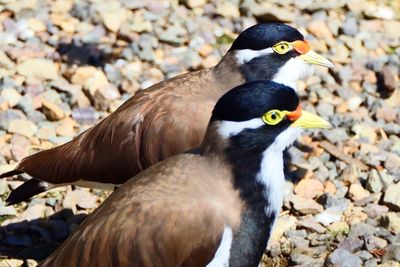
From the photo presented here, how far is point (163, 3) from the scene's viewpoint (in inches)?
324

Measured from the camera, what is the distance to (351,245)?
5957 mm

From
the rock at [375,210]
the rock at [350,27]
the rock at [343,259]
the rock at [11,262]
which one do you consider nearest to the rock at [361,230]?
the rock at [375,210]

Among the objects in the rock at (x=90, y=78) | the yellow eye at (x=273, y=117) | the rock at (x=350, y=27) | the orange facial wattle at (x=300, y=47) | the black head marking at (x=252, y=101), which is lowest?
the rock at (x=350, y=27)

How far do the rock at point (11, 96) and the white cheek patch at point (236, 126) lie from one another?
102 inches

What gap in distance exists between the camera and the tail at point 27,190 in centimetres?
594

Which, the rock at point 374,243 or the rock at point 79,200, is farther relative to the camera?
the rock at point 79,200

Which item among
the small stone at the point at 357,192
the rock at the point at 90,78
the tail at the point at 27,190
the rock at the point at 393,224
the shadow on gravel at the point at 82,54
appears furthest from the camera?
the shadow on gravel at the point at 82,54

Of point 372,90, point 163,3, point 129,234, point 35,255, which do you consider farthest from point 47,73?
point 129,234

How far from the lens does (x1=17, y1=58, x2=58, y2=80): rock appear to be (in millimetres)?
7410

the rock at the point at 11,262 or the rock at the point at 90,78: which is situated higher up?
the rock at the point at 90,78

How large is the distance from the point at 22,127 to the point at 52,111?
0.24m

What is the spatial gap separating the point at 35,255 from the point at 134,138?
3.14ft

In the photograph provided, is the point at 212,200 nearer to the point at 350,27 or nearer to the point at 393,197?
the point at 393,197

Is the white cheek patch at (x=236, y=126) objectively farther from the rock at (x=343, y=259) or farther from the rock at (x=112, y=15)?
the rock at (x=112, y=15)
